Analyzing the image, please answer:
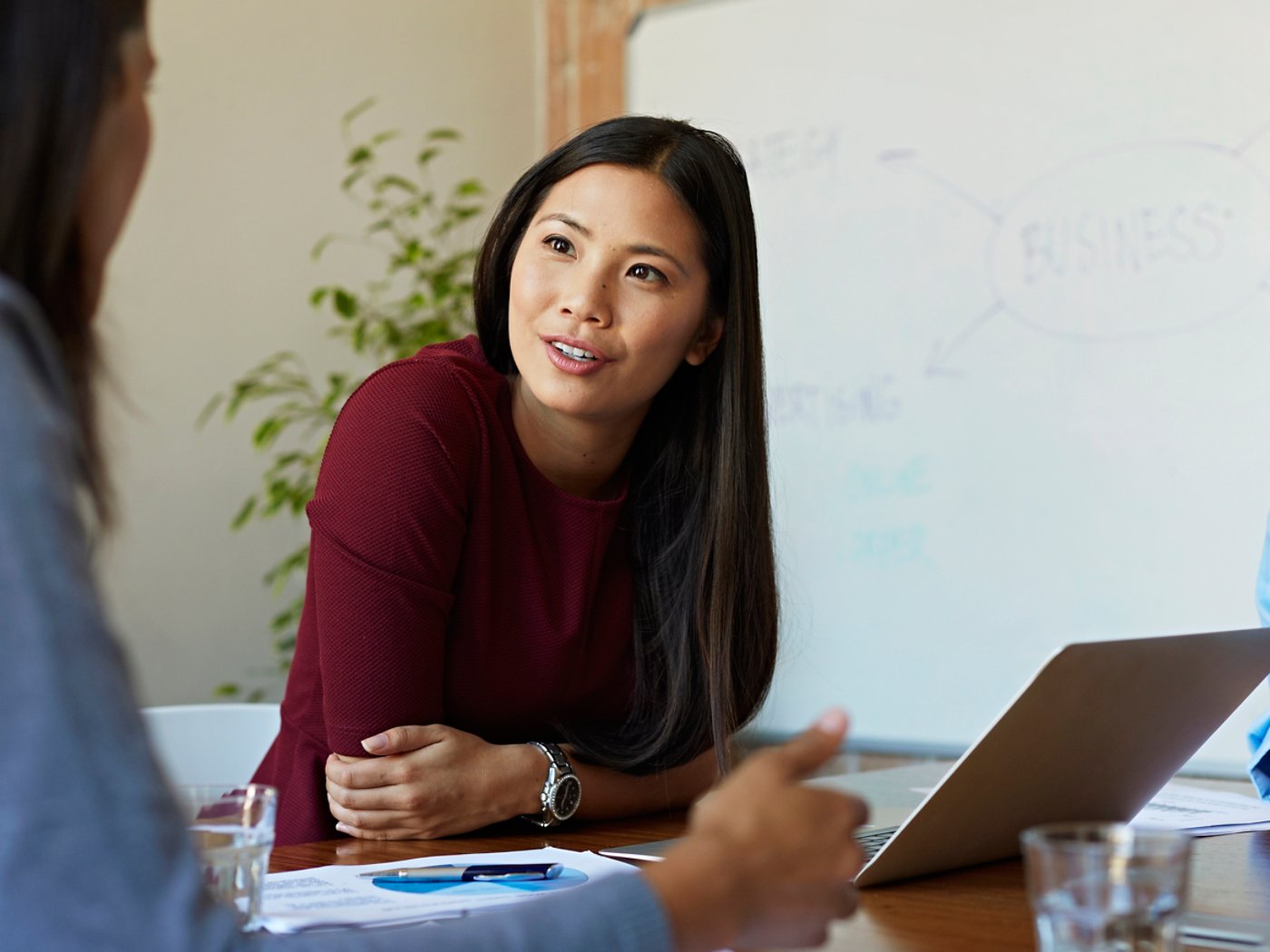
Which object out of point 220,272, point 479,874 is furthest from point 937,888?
point 220,272

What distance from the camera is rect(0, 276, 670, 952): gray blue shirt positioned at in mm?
460

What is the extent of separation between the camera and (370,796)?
3.96ft

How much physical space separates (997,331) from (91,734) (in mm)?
2335

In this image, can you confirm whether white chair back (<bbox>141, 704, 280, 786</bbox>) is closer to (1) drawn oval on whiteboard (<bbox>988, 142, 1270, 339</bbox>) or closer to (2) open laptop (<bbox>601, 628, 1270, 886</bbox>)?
(2) open laptop (<bbox>601, 628, 1270, 886</bbox>)

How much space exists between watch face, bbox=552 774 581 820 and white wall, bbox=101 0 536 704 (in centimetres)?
139

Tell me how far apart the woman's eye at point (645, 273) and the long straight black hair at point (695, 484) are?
0.08 metres

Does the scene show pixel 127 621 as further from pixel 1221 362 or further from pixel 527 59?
pixel 1221 362

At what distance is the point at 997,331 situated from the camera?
2.61m

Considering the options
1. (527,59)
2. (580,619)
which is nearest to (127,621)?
(580,619)

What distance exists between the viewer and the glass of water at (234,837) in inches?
28.3

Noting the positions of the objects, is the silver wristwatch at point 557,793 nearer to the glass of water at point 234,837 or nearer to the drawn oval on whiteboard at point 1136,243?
the glass of water at point 234,837

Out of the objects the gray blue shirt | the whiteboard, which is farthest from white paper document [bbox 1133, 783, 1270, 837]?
the whiteboard

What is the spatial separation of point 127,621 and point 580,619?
1352 mm

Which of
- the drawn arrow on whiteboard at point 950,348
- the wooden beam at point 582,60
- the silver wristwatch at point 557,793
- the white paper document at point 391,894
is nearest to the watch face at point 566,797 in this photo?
the silver wristwatch at point 557,793
